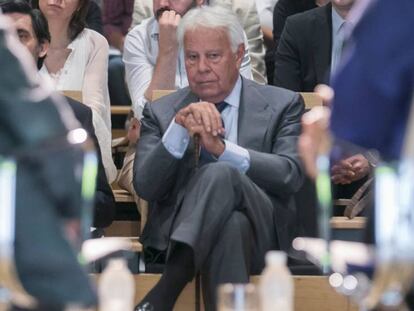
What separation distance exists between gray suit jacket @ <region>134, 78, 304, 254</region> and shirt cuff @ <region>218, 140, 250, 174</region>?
0.9 inches

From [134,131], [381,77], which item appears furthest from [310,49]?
[381,77]

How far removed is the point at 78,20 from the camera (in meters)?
7.77

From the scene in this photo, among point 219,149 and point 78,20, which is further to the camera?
point 78,20

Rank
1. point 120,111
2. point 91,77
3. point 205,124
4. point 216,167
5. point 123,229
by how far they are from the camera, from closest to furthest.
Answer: point 216,167, point 205,124, point 123,229, point 91,77, point 120,111

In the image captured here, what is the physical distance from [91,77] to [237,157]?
136 cm

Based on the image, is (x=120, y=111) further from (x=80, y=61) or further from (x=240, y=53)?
(x=240, y=53)

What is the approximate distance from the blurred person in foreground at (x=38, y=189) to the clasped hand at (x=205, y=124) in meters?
2.66

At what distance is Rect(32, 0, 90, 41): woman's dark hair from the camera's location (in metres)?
7.75

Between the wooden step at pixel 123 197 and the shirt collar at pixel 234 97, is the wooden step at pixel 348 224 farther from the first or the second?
the wooden step at pixel 123 197

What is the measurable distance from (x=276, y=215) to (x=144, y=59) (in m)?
1.65

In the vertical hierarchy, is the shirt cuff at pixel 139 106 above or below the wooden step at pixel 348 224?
above

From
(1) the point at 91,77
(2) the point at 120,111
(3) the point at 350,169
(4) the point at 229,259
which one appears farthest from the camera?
(2) the point at 120,111

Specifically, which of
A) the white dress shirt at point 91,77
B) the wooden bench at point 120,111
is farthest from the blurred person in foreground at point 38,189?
the wooden bench at point 120,111

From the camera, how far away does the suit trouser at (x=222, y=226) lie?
6.04 meters
